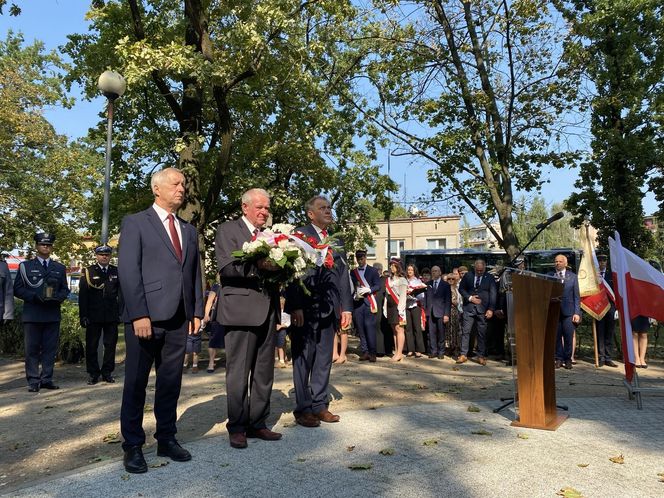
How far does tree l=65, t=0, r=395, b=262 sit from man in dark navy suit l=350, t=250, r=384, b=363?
3.97 metres

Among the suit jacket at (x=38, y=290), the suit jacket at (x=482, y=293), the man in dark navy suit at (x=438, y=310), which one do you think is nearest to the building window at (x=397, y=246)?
the man in dark navy suit at (x=438, y=310)

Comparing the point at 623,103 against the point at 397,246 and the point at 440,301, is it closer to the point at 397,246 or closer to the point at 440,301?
the point at 440,301

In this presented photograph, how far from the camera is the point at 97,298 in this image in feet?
28.6

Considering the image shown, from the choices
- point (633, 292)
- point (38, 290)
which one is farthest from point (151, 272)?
point (633, 292)

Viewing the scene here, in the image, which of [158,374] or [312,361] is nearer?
[158,374]

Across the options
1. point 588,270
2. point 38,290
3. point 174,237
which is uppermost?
point 174,237

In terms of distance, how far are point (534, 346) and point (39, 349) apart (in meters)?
6.81

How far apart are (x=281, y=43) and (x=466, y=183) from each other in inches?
306

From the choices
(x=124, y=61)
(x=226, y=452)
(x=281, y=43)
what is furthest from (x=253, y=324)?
(x=281, y=43)

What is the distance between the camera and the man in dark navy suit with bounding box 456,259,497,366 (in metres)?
11.2

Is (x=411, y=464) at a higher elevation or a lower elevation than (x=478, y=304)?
lower

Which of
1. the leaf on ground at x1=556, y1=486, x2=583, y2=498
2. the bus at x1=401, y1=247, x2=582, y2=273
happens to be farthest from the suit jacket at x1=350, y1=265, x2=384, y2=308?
the bus at x1=401, y1=247, x2=582, y2=273

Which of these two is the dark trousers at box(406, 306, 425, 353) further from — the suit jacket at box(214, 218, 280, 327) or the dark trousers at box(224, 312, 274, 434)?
the suit jacket at box(214, 218, 280, 327)

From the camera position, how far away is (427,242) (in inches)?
2222
